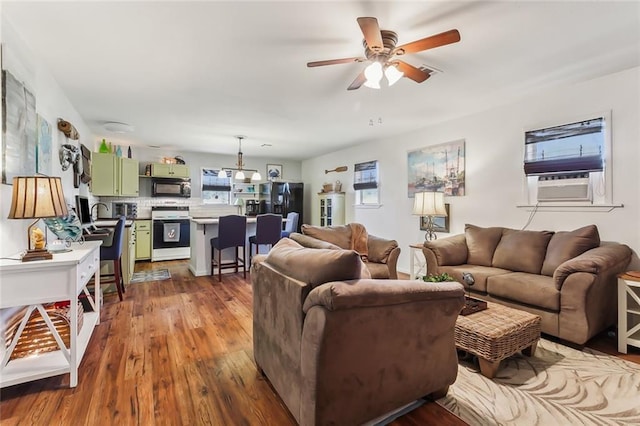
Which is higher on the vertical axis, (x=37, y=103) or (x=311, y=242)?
(x=37, y=103)

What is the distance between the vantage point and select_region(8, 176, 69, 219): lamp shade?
5.98ft

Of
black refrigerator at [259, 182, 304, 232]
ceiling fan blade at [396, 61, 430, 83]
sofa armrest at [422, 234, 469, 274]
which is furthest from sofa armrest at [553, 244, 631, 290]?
black refrigerator at [259, 182, 304, 232]

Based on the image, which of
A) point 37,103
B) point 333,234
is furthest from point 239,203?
point 37,103

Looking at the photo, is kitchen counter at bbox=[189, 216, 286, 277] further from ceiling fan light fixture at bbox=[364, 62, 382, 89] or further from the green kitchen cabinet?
ceiling fan light fixture at bbox=[364, 62, 382, 89]

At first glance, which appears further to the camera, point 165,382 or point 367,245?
point 367,245

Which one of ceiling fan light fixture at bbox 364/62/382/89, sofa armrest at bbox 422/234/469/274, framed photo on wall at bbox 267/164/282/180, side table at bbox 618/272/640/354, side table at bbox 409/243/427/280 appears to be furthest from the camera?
framed photo on wall at bbox 267/164/282/180

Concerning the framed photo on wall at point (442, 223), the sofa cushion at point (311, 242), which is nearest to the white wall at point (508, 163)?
the framed photo on wall at point (442, 223)

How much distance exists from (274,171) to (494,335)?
22.8 ft

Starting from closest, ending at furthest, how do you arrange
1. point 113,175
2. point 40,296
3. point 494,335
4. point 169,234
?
point 40,296, point 494,335, point 113,175, point 169,234

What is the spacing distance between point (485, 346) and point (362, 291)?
4.04 feet

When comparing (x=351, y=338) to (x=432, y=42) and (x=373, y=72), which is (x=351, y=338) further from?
(x=432, y=42)

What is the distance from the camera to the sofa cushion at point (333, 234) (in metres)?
3.68

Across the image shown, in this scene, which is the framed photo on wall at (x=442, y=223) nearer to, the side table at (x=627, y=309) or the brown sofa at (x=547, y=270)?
the brown sofa at (x=547, y=270)

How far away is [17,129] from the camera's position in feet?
6.87
